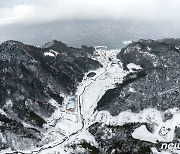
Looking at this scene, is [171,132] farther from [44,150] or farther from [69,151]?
[44,150]

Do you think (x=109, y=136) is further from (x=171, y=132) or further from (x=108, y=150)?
(x=171, y=132)

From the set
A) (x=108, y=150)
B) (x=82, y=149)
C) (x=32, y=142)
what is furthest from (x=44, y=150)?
(x=108, y=150)

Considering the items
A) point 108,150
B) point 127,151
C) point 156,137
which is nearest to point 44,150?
point 108,150

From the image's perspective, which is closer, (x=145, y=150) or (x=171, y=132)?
(x=145, y=150)

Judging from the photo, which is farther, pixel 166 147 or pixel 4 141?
pixel 4 141

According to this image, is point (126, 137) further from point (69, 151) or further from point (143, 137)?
point (69, 151)

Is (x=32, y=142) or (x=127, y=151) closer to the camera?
(x=127, y=151)

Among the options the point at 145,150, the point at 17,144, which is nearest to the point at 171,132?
the point at 145,150
